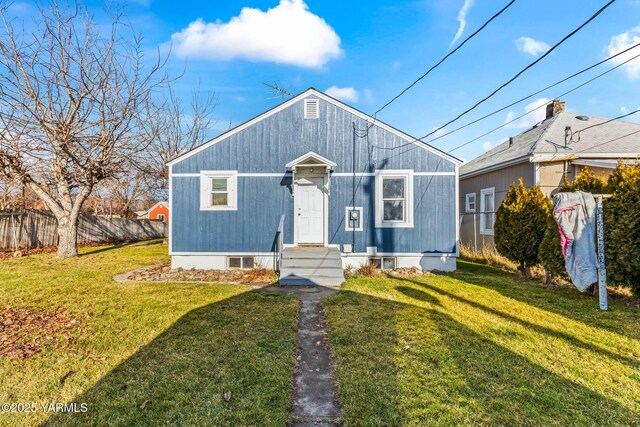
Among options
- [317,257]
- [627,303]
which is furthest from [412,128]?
[627,303]

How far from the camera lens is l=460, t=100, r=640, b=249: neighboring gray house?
1117 centimetres

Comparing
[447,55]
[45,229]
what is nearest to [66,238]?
[45,229]

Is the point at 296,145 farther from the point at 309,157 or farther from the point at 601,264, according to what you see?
the point at 601,264

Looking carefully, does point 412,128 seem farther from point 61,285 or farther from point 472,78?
point 61,285

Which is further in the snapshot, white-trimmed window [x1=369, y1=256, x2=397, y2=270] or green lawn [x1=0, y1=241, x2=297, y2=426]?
white-trimmed window [x1=369, y1=256, x2=397, y2=270]

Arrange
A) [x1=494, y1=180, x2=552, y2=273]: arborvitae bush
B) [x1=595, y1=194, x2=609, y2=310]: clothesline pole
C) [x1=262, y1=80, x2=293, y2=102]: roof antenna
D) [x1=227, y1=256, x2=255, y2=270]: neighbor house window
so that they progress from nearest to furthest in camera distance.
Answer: [x1=595, y1=194, x2=609, y2=310]: clothesline pole
[x1=494, y1=180, x2=552, y2=273]: arborvitae bush
[x1=227, y1=256, x2=255, y2=270]: neighbor house window
[x1=262, y1=80, x2=293, y2=102]: roof antenna

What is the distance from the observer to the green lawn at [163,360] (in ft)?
9.46

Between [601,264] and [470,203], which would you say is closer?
[601,264]

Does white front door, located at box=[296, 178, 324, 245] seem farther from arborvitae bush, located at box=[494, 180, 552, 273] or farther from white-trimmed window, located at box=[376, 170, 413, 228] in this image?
arborvitae bush, located at box=[494, 180, 552, 273]

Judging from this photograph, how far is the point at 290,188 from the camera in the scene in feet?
32.9

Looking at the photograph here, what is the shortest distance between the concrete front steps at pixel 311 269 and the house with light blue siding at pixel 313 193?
111 cm

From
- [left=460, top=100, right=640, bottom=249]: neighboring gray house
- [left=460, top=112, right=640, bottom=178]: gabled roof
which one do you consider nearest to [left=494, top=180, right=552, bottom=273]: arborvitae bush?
[left=460, top=100, right=640, bottom=249]: neighboring gray house

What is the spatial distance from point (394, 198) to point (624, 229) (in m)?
5.23

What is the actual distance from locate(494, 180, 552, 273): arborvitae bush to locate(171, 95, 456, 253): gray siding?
5.10ft
